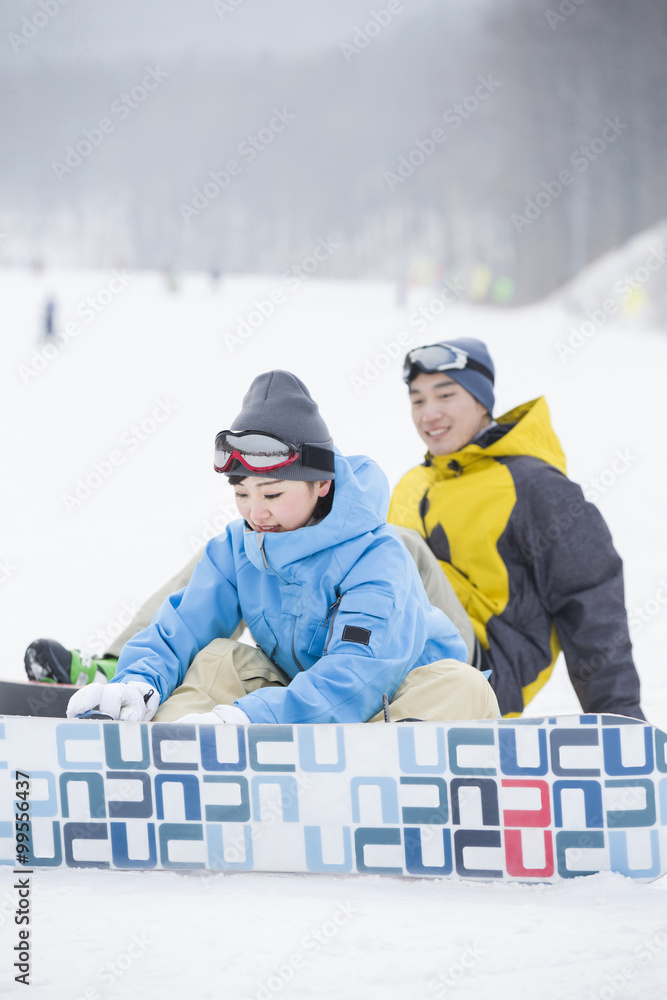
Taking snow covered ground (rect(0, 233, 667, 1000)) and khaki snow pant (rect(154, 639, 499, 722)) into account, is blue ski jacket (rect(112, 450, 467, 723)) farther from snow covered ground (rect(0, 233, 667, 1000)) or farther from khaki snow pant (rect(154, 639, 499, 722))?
snow covered ground (rect(0, 233, 667, 1000))

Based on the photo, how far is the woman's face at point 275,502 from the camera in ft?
5.48

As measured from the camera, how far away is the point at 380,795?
154 centimetres

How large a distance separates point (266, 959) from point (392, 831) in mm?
349

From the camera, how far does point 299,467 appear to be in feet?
5.46

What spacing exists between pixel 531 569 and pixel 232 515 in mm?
3461

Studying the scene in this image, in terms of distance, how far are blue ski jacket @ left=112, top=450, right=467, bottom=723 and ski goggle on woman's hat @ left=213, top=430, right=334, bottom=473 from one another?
10 cm
